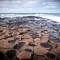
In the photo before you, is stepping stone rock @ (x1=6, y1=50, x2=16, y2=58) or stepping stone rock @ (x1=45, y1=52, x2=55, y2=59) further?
stepping stone rock @ (x1=6, y1=50, x2=16, y2=58)

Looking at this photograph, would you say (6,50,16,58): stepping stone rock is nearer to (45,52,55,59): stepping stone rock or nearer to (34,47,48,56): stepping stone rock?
(34,47,48,56): stepping stone rock

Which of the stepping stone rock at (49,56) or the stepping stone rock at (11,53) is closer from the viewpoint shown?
the stepping stone rock at (49,56)

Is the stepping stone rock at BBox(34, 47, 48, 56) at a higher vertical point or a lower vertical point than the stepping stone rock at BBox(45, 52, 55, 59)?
higher

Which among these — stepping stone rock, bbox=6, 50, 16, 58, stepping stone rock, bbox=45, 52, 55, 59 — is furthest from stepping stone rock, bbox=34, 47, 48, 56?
stepping stone rock, bbox=6, 50, 16, 58

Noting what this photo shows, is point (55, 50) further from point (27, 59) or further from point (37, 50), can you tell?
point (27, 59)

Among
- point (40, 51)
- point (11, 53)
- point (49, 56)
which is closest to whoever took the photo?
point (49, 56)

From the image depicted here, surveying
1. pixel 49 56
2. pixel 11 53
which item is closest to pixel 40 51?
pixel 49 56

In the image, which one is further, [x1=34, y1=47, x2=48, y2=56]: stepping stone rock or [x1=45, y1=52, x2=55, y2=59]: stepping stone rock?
[x1=34, y1=47, x2=48, y2=56]: stepping stone rock

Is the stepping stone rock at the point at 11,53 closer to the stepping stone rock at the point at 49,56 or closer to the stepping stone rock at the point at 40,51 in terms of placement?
the stepping stone rock at the point at 40,51

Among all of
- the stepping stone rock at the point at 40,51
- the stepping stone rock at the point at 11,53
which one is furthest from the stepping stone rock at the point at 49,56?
the stepping stone rock at the point at 11,53

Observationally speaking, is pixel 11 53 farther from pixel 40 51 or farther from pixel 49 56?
pixel 49 56

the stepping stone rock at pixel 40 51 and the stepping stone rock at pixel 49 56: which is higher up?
the stepping stone rock at pixel 40 51

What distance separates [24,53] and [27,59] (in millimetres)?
251

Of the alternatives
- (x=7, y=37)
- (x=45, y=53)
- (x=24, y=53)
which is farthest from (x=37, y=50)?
(x=7, y=37)
